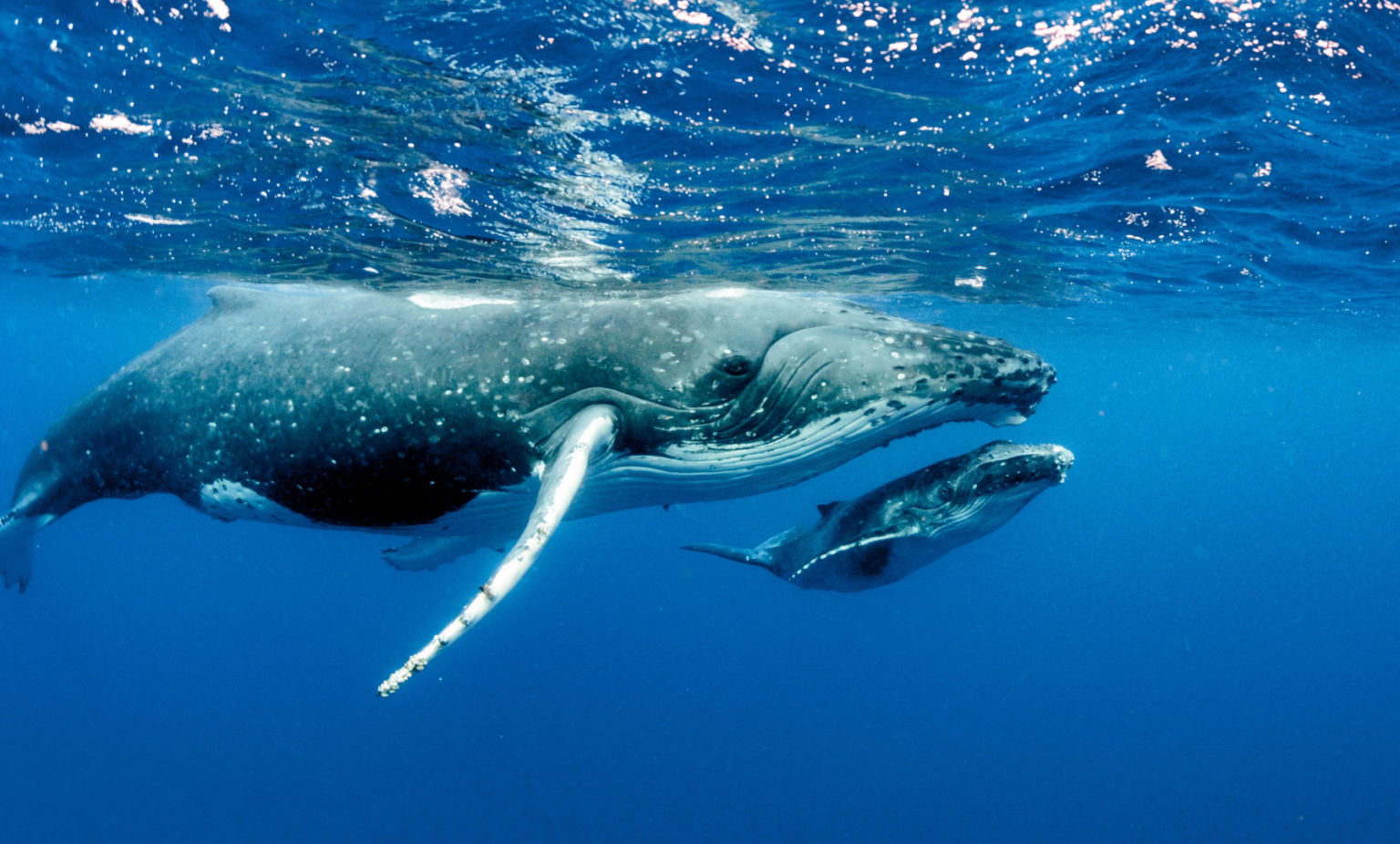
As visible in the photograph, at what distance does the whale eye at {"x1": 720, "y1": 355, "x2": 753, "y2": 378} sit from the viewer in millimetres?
4895

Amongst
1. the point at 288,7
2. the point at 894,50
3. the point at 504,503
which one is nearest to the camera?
the point at 504,503

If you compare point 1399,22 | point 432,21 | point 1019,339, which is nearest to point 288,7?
point 432,21

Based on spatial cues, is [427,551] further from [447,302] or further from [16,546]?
[16,546]

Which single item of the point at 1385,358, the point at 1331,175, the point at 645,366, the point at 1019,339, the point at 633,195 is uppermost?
the point at 633,195

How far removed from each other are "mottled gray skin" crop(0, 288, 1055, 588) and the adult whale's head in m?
0.01

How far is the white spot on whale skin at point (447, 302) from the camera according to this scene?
593 cm

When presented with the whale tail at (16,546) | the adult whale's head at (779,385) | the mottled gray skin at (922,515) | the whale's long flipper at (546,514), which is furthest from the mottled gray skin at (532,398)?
the whale tail at (16,546)

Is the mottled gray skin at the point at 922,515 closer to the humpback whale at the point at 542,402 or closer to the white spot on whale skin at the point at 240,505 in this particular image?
the humpback whale at the point at 542,402

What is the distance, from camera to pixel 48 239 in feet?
60.6

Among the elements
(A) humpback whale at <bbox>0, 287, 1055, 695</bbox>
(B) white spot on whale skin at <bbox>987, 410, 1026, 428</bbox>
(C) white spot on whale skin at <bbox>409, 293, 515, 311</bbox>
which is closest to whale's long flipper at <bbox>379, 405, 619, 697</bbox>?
(A) humpback whale at <bbox>0, 287, 1055, 695</bbox>

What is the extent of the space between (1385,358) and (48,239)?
2494 inches

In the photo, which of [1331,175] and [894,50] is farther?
[1331,175]

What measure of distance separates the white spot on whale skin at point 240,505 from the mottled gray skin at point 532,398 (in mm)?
26

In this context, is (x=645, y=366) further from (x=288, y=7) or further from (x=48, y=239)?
(x=48, y=239)
